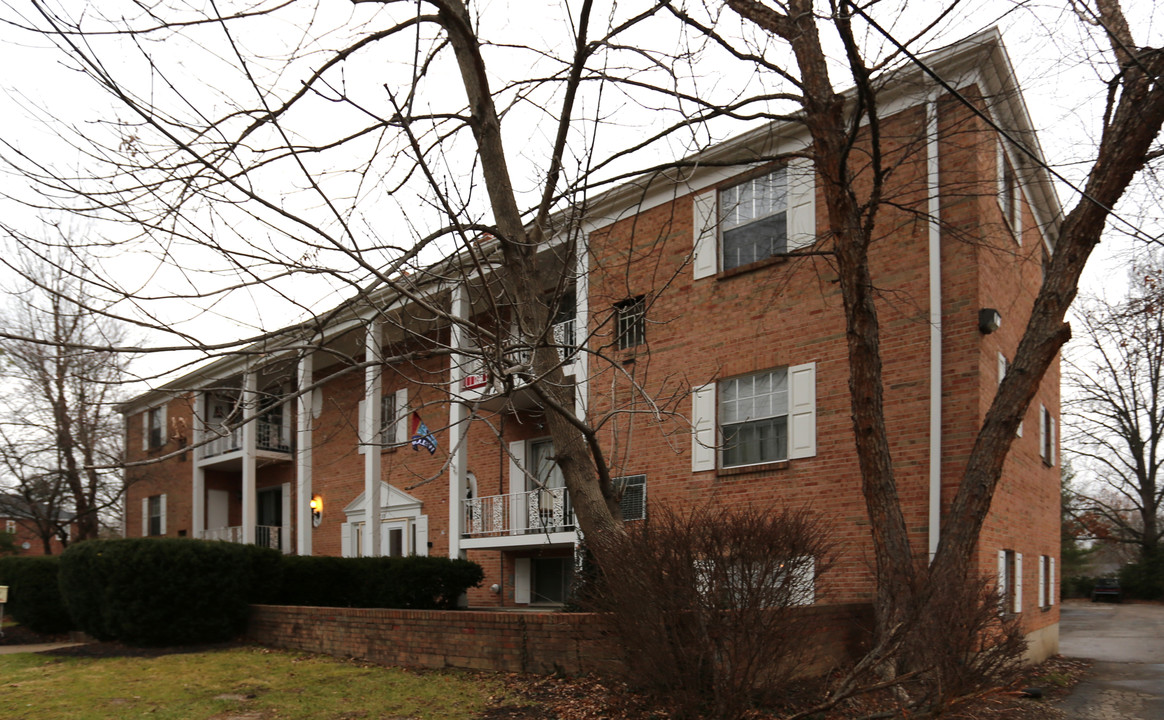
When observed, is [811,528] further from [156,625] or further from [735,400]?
[156,625]

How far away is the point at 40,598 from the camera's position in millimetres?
15172

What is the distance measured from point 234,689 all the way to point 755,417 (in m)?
7.45

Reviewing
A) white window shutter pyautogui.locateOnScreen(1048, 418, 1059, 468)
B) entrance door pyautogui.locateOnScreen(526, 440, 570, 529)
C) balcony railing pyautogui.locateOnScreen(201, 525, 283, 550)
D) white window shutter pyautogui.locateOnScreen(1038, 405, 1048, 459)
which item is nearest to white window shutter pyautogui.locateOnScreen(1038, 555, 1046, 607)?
white window shutter pyautogui.locateOnScreen(1038, 405, 1048, 459)

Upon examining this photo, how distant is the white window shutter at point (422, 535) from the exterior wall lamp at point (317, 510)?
3.94 meters

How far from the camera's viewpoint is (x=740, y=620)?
244 inches

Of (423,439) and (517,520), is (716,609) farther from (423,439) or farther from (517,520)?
(517,520)

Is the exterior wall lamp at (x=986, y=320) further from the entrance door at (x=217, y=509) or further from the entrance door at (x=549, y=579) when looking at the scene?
the entrance door at (x=217, y=509)

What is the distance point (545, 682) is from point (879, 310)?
6337 mm

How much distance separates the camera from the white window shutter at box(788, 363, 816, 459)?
11641 mm

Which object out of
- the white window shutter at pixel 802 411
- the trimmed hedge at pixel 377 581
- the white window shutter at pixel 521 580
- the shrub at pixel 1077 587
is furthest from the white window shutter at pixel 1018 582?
the shrub at pixel 1077 587

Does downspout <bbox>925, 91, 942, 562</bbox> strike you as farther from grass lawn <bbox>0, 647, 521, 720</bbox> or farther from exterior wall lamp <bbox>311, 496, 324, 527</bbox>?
exterior wall lamp <bbox>311, 496, 324, 527</bbox>

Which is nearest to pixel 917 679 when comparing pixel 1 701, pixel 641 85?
pixel 641 85

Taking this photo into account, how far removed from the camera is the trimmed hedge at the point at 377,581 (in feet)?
44.0

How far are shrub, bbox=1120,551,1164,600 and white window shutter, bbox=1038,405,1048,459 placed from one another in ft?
83.3
